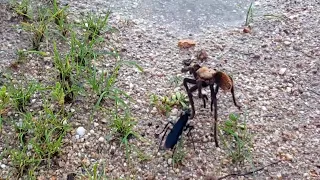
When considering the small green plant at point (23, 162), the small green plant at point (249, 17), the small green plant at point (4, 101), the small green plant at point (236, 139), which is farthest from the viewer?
the small green plant at point (249, 17)

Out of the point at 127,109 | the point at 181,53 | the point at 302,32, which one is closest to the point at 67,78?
the point at 127,109

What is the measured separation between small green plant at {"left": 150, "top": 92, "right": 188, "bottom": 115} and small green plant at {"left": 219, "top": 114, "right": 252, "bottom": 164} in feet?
0.89

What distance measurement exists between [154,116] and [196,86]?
35 cm

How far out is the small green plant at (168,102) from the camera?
9.39ft

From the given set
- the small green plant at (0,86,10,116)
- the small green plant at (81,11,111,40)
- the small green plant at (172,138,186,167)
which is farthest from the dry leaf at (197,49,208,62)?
the small green plant at (0,86,10,116)

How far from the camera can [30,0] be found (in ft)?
11.6

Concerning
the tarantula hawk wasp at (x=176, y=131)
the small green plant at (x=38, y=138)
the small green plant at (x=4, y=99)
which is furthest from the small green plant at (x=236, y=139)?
the small green plant at (x=4, y=99)

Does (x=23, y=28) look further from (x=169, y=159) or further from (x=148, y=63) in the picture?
(x=169, y=159)

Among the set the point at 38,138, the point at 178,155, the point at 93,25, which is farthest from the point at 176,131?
the point at 93,25

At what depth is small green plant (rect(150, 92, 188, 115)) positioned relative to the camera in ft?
9.39

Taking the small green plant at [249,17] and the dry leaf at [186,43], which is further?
the small green plant at [249,17]

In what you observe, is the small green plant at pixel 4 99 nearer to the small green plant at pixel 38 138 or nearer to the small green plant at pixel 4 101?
the small green plant at pixel 4 101

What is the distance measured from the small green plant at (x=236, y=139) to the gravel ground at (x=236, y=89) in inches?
1.9

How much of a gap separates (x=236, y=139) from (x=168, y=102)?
446 millimetres
